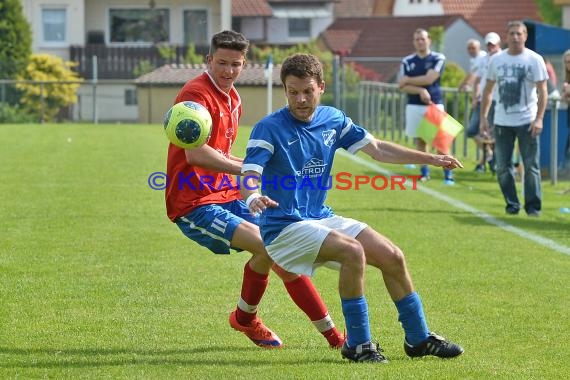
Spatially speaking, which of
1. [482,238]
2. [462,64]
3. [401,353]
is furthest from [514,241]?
[462,64]

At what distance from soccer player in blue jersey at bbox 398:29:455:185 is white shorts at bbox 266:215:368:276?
1159cm

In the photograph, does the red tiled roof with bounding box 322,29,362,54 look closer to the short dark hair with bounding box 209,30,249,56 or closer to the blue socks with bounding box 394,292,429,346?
the short dark hair with bounding box 209,30,249,56

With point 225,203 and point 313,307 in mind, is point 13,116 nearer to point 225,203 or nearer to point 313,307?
point 225,203

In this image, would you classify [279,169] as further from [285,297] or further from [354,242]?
[285,297]

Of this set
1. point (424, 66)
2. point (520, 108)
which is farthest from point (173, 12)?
point (520, 108)

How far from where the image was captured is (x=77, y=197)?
16328 millimetres

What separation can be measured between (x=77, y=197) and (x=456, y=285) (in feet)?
24.6

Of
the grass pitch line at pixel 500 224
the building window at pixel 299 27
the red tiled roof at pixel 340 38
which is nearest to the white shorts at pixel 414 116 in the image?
the grass pitch line at pixel 500 224

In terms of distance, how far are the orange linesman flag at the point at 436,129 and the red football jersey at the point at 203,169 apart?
839 centimetres

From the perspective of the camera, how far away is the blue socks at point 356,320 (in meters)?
6.98

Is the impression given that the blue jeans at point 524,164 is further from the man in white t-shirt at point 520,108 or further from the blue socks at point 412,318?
the blue socks at point 412,318

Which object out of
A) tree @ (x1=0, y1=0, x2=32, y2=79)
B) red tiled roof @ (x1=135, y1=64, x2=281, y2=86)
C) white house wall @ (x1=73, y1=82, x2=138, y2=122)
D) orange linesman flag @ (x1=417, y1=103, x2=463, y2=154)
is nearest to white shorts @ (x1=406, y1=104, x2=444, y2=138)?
orange linesman flag @ (x1=417, y1=103, x2=463, y2=154)

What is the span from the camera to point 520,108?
1480cm

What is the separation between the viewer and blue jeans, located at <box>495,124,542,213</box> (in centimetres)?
1488
